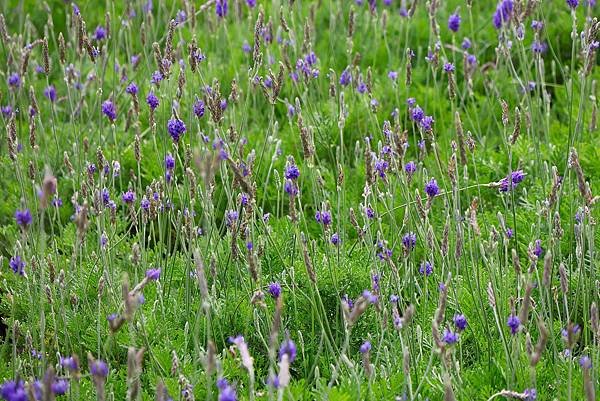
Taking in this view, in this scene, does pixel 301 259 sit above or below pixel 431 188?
below

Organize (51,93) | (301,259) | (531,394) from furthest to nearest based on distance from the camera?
1. (51,93)
2. (301,259)
3. (531,394)

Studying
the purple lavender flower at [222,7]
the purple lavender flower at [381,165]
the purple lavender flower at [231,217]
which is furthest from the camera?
the purple lavender flower at [222,7]

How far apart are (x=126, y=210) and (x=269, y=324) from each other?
1142 mm

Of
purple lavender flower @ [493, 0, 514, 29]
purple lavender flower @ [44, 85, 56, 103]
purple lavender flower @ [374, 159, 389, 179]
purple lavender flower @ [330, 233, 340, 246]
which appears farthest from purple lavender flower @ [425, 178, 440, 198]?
purple lavender flower @ [44, 85, 56, 103]

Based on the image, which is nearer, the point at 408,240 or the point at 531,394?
the point at 531,394

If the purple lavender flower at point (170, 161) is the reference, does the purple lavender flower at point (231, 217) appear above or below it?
below

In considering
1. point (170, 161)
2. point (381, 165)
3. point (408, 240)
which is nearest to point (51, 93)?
point (170, 161)

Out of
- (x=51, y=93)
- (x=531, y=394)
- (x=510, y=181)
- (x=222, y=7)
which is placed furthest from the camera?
(x=222, y=7)

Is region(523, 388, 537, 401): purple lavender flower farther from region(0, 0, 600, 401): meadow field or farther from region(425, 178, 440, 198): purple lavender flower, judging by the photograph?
region(425, 178, 440, 198): purple lavender flower

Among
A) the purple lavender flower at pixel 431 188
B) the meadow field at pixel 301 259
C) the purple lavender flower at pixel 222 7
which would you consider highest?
the purple lavender flower at pixel 222 7

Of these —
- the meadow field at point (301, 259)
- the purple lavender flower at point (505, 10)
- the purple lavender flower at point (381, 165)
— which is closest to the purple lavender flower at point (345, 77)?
the meadow field at point (301, 259)

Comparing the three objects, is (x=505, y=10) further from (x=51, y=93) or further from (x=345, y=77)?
(x=51, y=93)

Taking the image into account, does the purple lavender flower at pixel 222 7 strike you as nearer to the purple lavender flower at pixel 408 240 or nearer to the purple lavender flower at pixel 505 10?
the purple lavender flower at pixel 505 10

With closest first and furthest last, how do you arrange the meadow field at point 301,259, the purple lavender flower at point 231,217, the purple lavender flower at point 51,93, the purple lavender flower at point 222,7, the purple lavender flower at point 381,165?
the meadow field at point 301,259 < the purple lavender flower at point 231,217 < the purple lavender flower at point 381,165 < the purple lavender flower at point 51,93 < the purple lavender flower at point 222,7
